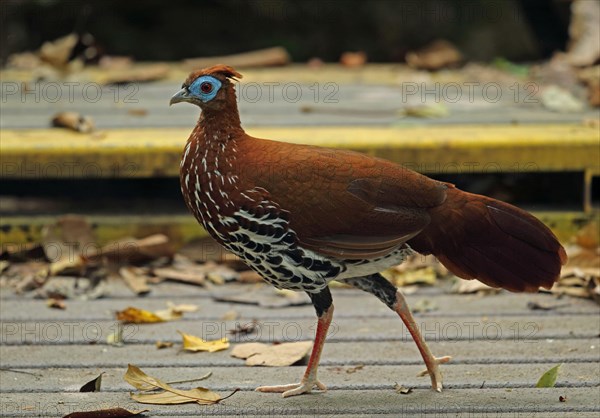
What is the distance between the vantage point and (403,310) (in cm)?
398

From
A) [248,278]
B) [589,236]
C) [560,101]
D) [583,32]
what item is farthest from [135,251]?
[583,32]

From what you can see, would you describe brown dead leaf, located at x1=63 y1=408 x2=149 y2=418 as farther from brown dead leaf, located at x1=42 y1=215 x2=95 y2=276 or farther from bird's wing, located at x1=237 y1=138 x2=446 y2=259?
brown dead leaf, located at x1=42 y1=215 x2=95 y2=276

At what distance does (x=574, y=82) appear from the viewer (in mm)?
7133

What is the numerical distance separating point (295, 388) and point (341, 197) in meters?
0.69

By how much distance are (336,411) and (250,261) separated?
597mm

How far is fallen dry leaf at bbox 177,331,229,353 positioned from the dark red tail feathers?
0.97m

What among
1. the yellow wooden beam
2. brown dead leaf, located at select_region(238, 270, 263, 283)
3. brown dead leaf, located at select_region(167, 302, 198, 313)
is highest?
the yellow wooden beam

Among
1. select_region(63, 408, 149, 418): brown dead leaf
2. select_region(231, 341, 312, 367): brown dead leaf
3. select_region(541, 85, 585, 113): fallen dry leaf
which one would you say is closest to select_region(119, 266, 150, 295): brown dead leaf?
select_region(231, 341, 312, 367): brown dead leaf

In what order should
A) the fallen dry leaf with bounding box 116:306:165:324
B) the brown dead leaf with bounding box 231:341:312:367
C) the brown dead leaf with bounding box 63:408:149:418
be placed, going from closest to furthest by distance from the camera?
1. the brown dead leaf with bounding box 63:408:149:418
2. the brown dead leaf with bounding box 231:341:312:367
3. the fallen dry leaf with bounding box 116:306:165:324

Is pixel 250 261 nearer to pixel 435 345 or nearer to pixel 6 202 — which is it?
pixel 435 345

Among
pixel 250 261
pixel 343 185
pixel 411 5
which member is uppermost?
pixel 411 5

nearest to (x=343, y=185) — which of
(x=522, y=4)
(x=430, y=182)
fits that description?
(x=430, y=182)

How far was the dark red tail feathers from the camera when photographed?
3.89m

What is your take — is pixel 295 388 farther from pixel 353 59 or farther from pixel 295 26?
pixel 295 26
